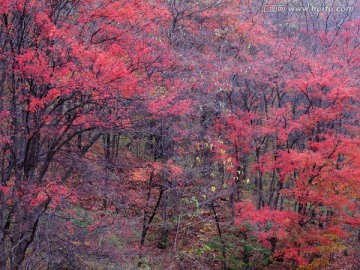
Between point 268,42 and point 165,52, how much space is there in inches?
275

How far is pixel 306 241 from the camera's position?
47.9 feet

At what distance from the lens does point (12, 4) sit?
790 cm

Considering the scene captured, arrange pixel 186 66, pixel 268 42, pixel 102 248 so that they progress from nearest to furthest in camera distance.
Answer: pixel 102 248 < pixel 186 66 < pixel 268 42

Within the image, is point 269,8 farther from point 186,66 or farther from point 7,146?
point 7,146

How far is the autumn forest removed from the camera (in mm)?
8734

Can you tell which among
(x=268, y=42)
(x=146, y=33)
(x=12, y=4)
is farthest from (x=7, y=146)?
(x=268, y=42)

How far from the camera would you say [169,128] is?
13641 mm

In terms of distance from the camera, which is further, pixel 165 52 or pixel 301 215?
pixel 301 215

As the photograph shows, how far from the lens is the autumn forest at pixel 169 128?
28.7 feet

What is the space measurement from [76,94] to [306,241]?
10.7 m

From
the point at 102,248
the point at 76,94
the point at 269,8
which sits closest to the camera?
the point at 76,94

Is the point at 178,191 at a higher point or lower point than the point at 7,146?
lower

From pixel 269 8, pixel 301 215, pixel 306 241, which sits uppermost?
pixel 269 8

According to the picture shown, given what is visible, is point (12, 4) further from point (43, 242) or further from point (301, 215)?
point (301, 215)
